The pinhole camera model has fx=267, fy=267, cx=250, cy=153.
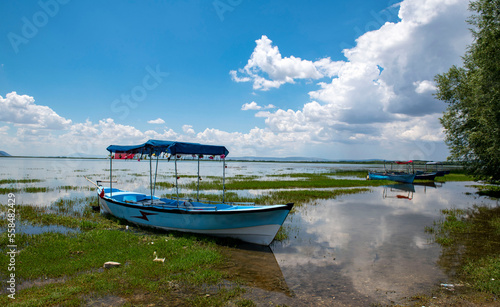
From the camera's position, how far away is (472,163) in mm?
27656

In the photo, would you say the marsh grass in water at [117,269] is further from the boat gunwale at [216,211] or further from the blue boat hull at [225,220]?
the boat gunwale at [216,211]

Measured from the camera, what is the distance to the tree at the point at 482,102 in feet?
59.5

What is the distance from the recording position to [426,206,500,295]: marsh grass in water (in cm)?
798

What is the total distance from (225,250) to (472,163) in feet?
96.9

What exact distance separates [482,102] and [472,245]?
14712 mm

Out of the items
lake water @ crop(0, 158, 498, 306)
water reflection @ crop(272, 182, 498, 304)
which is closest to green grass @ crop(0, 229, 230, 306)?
lake water @ crop(0, 158, 498, 306)

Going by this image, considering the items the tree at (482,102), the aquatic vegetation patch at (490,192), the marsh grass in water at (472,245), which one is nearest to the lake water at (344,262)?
the marsh grass in water at (472,245)

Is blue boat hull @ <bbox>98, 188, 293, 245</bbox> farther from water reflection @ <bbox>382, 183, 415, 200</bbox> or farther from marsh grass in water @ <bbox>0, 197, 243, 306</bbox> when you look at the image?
water reflection @ <bbox>382, 183, 415, 200</bbox>

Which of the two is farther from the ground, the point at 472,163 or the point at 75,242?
the point at 472,163

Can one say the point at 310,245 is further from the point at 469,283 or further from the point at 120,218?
the point at 120,218

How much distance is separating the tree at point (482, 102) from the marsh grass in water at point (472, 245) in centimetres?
573

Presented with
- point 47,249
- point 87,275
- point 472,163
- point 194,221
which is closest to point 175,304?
point 87,275

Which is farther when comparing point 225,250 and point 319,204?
point 319,204

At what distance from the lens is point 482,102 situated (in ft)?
67.4
